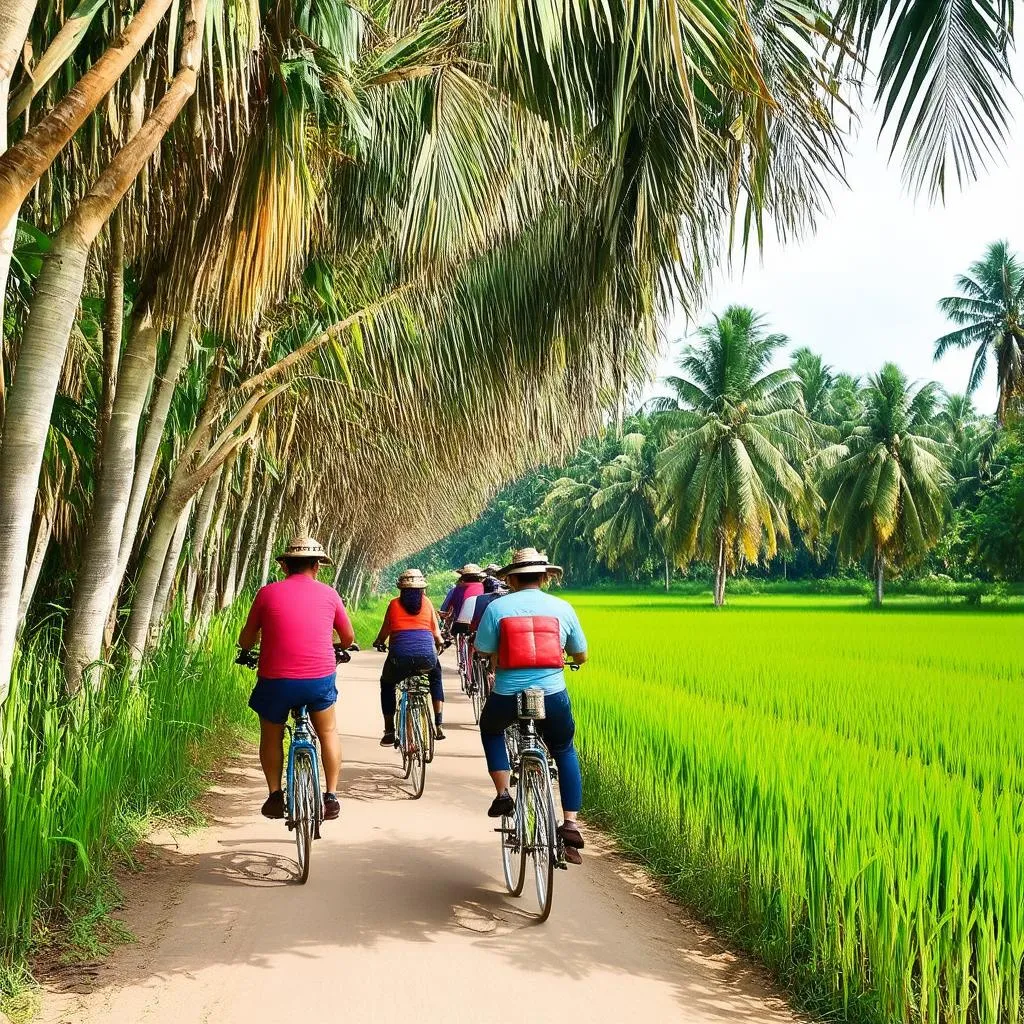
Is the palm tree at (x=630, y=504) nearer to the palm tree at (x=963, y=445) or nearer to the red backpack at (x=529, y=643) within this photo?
the palm tree at (x=963, y=445)

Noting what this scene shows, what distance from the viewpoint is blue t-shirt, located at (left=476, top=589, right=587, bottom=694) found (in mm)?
4855

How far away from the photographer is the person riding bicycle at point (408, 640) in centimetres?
780

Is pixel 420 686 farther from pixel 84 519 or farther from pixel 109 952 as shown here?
pixel 109 952

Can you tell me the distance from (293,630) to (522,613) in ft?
3.96

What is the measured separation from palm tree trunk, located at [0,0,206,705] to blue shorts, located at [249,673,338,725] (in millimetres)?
1526

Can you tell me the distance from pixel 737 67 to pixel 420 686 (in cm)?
524

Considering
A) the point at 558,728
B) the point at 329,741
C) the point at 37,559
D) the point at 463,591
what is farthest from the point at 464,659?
the point at 558,728

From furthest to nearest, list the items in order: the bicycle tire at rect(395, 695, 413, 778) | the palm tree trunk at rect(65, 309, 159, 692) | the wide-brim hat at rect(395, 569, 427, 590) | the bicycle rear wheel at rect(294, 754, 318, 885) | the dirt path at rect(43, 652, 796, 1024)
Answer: the wide-brim hat at rect(395, 569, 427, 590) → the bicycle tire at rect(395, 695, 413, 778) → the palm tree trunk at rect(65, 309, 159, 692) → the bicycle rear wheel at rect(294, 754, 318, 885) → the dirt path at rect(43, 652, 796, 1024)

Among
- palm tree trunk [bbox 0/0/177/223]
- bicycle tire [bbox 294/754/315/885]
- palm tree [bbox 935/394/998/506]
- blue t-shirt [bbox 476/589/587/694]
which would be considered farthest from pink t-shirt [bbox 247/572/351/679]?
palm tree [bbox 935/394/998/506]

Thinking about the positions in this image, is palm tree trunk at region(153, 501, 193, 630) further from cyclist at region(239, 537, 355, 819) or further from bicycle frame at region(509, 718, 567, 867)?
bicycle frame at region(509, 718, 567, 867)

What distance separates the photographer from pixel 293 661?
5199 millimetres

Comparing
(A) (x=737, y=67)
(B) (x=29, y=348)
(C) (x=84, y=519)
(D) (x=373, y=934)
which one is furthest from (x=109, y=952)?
(A) (x=737, y=67)

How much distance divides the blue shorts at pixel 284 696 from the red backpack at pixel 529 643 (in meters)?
0.96

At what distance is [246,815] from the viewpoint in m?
6.48
